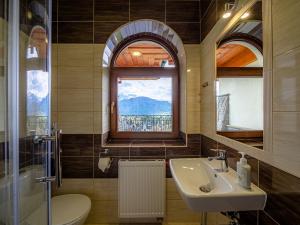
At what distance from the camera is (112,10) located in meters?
2.18

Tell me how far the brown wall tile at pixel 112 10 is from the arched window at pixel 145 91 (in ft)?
1.25

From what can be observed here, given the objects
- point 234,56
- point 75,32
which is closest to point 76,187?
point 75,32

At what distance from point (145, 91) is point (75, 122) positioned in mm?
883

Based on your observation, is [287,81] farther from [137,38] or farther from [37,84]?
[137,38]

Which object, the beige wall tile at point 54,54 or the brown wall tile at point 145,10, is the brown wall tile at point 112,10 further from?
the beige wall tile at point 54,54

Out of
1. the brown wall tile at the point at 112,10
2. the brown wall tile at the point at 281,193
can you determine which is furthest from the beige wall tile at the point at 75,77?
the brown wall tile at the point at 281,193

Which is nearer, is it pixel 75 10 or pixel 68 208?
pixel 68 208

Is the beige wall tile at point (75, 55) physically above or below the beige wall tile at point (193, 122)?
above

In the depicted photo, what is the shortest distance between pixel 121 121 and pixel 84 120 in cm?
49

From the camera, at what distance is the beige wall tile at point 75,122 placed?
7.11ft

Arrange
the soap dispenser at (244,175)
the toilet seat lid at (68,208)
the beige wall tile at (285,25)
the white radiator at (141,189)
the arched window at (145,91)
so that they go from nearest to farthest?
the beige wall tile at (285,25), the soap dispenser at (244,175), the toilet seat lid at (68,208), the white radiator at (141,189), the arched window at (145,91)

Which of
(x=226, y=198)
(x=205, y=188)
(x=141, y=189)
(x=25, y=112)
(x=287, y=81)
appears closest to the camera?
(x=287, y=81)

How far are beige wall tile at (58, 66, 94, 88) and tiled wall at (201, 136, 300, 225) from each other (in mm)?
1660

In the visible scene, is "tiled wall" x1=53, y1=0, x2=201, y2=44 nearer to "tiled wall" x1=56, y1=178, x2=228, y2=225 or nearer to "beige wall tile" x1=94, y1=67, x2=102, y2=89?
"beige wall tile" x1=94, y1=67, x2=102, y2=89
